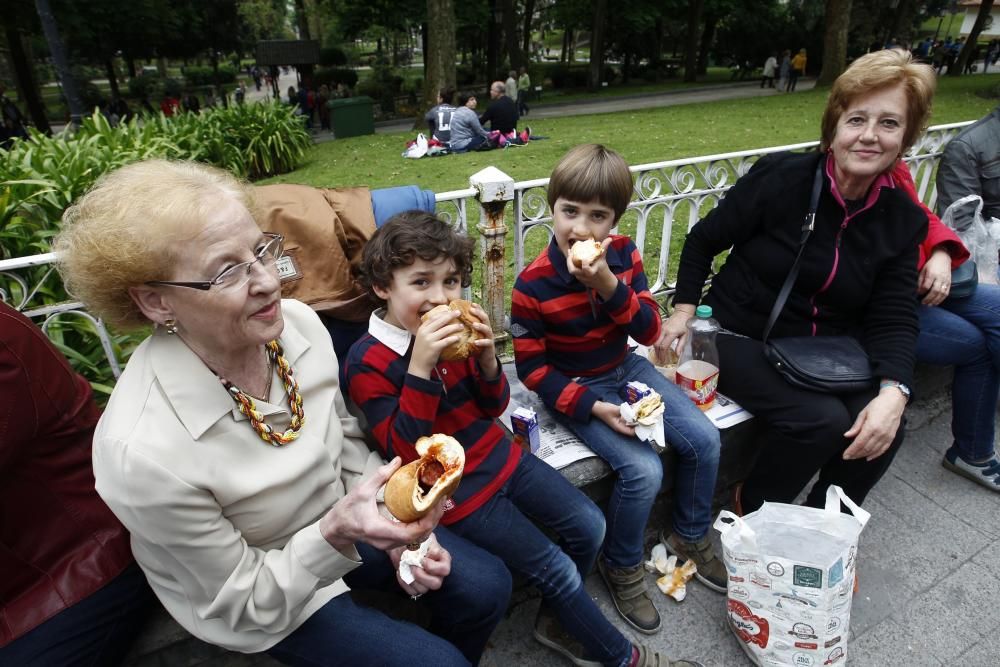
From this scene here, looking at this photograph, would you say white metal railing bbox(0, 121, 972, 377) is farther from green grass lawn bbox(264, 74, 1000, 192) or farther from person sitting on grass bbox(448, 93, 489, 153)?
person sitting on grass bbox(448, 93, 489, 153)

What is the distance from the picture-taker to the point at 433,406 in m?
1.85

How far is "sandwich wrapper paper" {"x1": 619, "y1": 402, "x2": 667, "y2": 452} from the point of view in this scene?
2311mm

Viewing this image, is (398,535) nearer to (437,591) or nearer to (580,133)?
(437,591)

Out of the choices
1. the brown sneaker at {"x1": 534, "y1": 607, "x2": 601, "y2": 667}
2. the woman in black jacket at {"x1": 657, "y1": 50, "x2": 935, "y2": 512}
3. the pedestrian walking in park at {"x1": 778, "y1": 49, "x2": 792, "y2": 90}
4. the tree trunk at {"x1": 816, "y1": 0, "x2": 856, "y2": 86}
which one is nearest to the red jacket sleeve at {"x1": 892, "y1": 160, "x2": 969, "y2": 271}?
the woman in black jacket at {"x1": 657, "y1": 50, "x2": 935, "y2": 512}

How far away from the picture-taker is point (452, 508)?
2.02 metres

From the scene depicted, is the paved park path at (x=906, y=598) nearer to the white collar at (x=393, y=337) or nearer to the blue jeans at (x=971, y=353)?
the blue jeans at (x=971, y=353)

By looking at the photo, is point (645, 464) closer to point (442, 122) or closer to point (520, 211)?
point (520, 211)

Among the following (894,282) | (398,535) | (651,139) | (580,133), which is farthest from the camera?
(580,133)

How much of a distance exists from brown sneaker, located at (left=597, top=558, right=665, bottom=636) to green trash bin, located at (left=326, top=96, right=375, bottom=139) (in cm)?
1808

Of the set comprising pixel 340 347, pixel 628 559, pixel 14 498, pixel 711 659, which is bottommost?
pixel 711 659

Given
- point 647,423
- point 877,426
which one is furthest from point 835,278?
point 647,423

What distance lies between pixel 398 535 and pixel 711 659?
156cm

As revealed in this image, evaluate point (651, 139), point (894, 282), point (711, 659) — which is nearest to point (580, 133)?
point (651, 139)

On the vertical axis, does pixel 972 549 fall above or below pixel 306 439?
below
